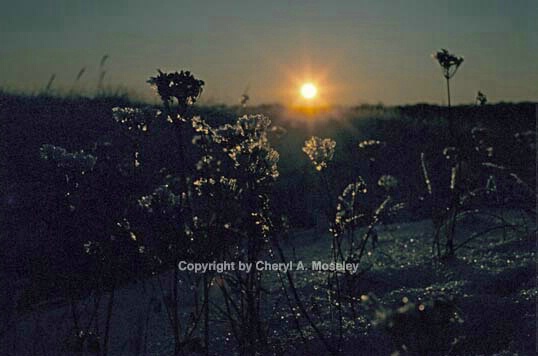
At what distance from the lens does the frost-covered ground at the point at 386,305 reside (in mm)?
2449

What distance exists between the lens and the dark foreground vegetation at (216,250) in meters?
2.17

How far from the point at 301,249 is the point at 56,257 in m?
1.38

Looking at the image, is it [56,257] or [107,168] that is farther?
[56,257]

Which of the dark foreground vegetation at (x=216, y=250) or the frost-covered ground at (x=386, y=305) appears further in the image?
the frost-covered ground at (x=386, y=305)

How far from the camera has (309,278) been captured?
331 centimetres

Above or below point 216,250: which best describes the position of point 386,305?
below

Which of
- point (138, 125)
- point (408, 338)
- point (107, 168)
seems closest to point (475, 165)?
point (107, 168)

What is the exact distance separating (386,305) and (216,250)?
0.66 m

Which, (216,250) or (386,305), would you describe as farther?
(216,250)

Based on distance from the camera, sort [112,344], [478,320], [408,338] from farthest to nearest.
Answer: [112,344]
[478,320]
[408,338]

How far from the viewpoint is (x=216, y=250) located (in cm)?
236

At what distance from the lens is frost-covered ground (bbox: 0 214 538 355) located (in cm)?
245

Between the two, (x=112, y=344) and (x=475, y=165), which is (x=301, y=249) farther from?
(x=475, y=165)

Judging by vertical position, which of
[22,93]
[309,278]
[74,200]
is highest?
[22,93]
